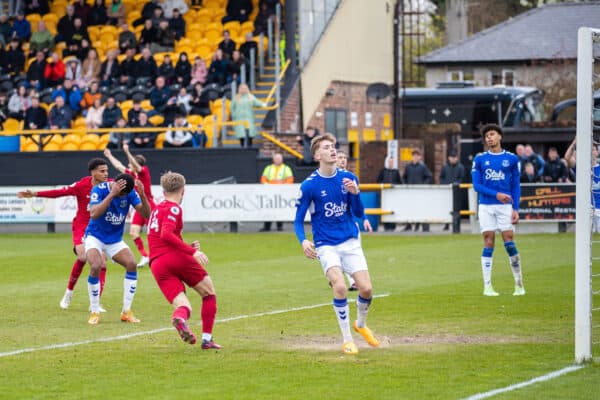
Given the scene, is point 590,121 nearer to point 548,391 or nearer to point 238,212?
point 548,391

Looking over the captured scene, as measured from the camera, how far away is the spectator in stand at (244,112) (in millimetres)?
33500

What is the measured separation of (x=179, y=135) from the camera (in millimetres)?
33969

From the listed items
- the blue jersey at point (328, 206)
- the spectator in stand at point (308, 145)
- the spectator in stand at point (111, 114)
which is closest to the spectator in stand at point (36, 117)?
the spectator in stand at point (111, 114)

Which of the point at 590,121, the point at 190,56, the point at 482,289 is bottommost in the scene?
the point at 482,289

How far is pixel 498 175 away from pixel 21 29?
27.9 metres

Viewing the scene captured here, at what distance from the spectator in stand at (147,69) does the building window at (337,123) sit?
6.79 meters

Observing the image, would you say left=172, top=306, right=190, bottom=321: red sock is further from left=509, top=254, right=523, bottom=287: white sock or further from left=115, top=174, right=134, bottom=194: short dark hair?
left=509, top=254, right=523, bottom=287: white sock

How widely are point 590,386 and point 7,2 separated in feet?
Answer: 126

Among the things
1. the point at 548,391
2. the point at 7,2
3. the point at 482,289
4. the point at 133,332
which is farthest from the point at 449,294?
the point at 7,2

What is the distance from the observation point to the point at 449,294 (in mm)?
16438

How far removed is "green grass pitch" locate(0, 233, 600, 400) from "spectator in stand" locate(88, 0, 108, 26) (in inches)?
822

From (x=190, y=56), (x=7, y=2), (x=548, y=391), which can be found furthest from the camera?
(x=7, y=2)

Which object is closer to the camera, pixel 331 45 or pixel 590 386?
pixel 590 386

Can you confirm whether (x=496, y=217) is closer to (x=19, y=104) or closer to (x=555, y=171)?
(x=555, y=171)
